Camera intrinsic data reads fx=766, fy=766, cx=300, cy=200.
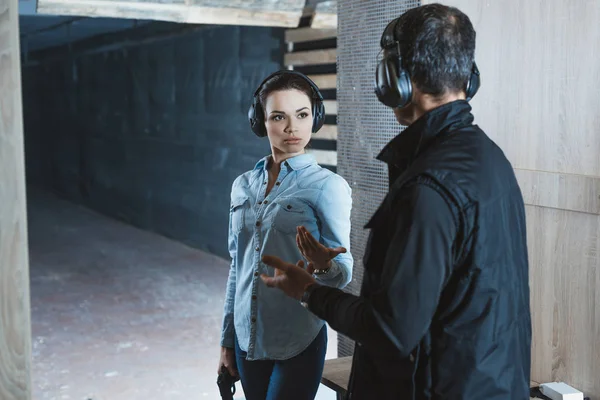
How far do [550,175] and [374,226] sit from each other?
1.31 meters

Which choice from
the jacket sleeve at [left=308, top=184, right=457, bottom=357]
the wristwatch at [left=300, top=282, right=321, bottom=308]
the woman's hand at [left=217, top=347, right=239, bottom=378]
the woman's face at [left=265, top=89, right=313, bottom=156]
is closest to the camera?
the jacket sleeve at [left=308, top=184, right=457, bottom=357]

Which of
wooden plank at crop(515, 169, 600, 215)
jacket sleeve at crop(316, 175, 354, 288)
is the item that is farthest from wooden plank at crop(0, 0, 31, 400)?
wooden plank at crop(515, 169, 600, 215)

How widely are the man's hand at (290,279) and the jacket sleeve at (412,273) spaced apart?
24cm

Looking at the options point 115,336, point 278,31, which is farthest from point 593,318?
point 278,31

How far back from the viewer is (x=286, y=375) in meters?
2.12

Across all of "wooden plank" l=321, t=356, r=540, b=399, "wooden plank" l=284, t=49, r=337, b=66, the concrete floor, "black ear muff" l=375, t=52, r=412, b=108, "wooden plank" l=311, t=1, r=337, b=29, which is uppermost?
"wooden plank" l=311, t=1, r=337, b=29

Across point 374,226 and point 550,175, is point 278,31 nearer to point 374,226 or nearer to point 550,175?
point 550,175

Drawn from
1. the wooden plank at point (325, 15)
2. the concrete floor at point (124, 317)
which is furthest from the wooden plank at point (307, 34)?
the concrete floor at point (124, 317)

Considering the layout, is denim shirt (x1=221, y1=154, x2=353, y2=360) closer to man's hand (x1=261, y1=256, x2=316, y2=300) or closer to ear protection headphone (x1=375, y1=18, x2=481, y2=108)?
man's hand (x1=261, y1=256, x2=316, y2=300)

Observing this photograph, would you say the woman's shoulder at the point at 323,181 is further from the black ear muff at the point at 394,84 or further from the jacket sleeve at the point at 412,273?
the jacket sleeve at the point at 412,273

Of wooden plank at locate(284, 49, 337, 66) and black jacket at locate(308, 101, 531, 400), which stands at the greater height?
wooden plank at locate(284, 49, 337, 66)

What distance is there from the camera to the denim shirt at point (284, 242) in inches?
83.9

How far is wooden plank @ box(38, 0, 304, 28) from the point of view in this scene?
16.9 ft

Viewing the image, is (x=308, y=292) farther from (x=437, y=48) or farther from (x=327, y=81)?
(x=327, y=81)
